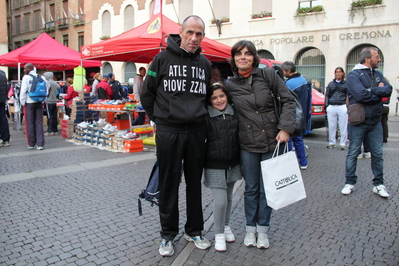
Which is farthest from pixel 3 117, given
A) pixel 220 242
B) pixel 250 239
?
pixel 250 239

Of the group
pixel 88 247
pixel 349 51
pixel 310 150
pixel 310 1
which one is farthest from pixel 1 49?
pixel 88 247

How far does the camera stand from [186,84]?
3098 millimetres

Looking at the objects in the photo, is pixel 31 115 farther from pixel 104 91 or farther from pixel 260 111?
pixel 260 111

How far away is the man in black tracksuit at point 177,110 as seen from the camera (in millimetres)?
3070

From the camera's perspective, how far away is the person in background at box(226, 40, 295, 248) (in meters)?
3.21

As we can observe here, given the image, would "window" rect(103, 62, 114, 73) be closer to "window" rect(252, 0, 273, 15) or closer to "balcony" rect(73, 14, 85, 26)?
"balcony" rect(73, 14, 85, 26)

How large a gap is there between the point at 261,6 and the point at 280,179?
1984 centimetres

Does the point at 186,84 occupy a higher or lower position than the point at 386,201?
higher

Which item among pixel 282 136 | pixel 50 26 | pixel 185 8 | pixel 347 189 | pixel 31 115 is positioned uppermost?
pixel 50 26

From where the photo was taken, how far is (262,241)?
336 centimetres

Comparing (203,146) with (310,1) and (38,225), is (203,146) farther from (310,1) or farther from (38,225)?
(310,1)

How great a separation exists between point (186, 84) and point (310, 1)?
61.0 feet

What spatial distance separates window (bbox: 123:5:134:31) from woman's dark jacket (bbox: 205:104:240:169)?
2691 centimetres

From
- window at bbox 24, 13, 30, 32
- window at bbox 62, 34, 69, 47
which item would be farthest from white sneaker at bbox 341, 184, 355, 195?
window at bbox 24, 13, 30, 32
